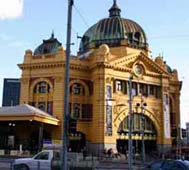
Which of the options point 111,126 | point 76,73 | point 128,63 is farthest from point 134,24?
point 111,126

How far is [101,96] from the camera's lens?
65.2m

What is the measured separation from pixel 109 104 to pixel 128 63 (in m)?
8.85

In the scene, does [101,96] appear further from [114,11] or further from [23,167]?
[23,167]

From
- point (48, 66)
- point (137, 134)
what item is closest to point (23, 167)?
point (48, 66)

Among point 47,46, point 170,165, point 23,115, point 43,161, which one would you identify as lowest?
point 170,165

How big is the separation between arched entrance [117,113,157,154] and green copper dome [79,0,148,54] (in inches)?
576

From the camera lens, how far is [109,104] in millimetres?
65688

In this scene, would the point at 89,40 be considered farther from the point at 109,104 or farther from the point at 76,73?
the point at 109,104

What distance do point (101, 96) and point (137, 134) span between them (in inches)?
370

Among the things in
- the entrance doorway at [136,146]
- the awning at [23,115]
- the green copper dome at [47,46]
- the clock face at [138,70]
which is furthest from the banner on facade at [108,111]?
the green copper dome at [47,46]

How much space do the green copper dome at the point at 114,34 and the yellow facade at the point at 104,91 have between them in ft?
7.06

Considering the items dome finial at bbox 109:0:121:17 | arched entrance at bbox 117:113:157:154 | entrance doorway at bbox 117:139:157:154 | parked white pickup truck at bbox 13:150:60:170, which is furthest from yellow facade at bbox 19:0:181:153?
parked white pickup truck at bbox 13:150:60:170

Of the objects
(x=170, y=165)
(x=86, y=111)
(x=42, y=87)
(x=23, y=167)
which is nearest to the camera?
(x=170, y=165)

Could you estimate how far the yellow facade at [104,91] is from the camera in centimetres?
6538
